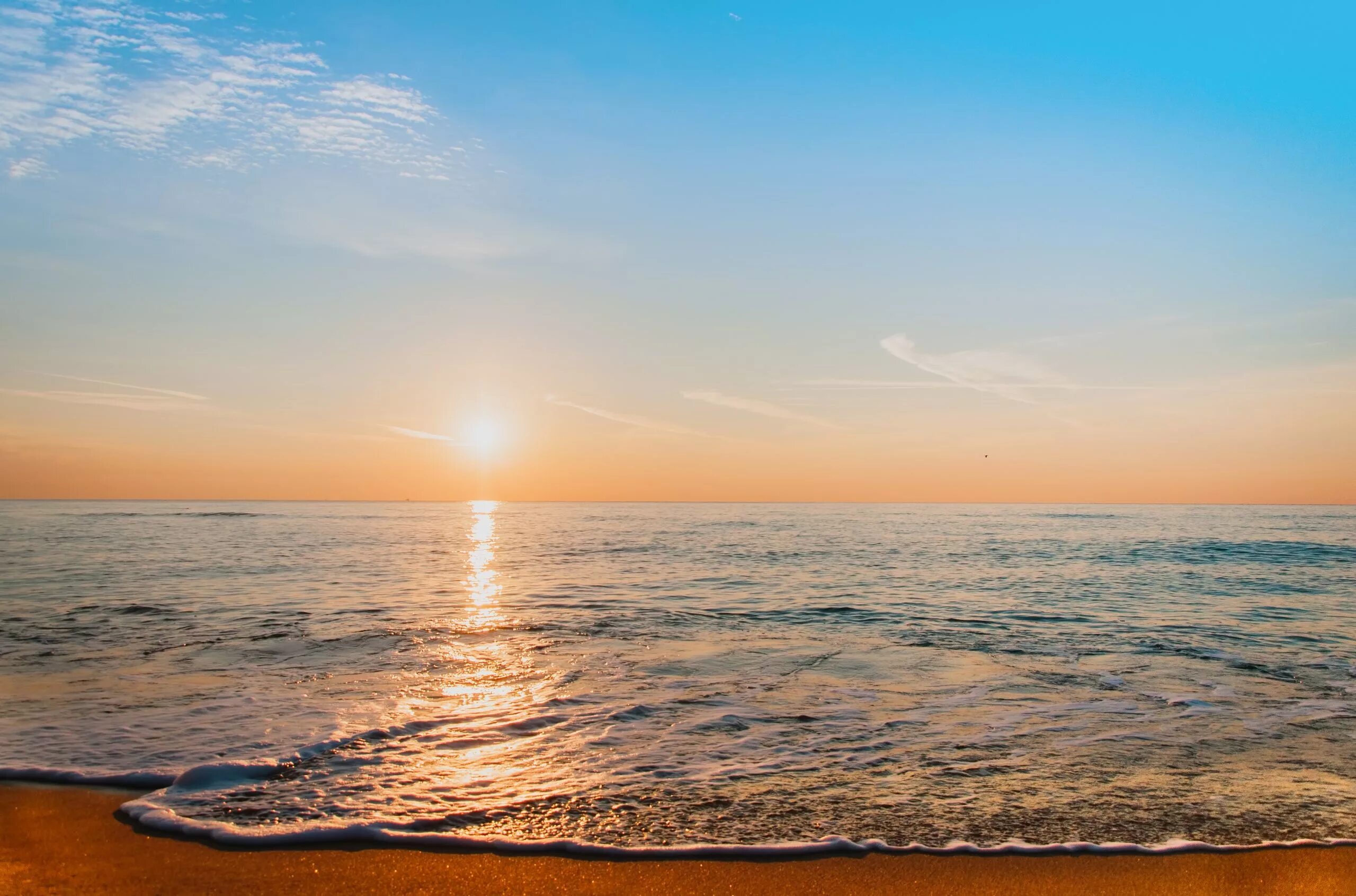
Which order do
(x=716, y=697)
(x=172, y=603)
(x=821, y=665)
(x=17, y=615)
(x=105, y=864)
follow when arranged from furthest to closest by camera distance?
1. (x=172, y=603)
2. (x=17, y=615)
3. (x=821, y=665)
4. (x=716, y=697)
5. (x=105, y=864)

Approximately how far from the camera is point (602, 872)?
194 inches

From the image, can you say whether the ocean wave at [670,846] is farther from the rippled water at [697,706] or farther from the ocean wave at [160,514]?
the ocean wave at [160,514]

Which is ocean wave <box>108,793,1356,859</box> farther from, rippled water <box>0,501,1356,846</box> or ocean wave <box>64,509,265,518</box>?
ocean wave <box>64,509,265,518</box>

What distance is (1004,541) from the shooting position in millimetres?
47688

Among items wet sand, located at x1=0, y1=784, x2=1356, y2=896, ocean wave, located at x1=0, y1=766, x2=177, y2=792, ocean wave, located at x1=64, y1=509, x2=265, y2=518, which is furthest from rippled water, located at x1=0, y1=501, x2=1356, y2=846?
ocean wave, located at x1=64, y1=509, x2=265, y2=518

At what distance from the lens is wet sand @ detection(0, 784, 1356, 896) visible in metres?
4.72

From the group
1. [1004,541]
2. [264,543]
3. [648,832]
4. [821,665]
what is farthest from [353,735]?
[1004,541]

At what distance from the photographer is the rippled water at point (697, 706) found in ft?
19.4

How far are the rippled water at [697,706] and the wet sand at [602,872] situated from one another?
0.97 feet

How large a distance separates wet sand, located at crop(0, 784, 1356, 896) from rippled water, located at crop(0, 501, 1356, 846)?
30 cm

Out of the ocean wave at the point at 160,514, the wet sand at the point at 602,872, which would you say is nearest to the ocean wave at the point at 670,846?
the wet sand at the point at 602,872


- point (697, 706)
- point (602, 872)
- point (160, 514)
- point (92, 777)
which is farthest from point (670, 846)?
point (160, 514)

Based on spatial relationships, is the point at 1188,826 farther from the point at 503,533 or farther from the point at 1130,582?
the point at 503,533

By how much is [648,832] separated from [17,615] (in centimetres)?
1627
